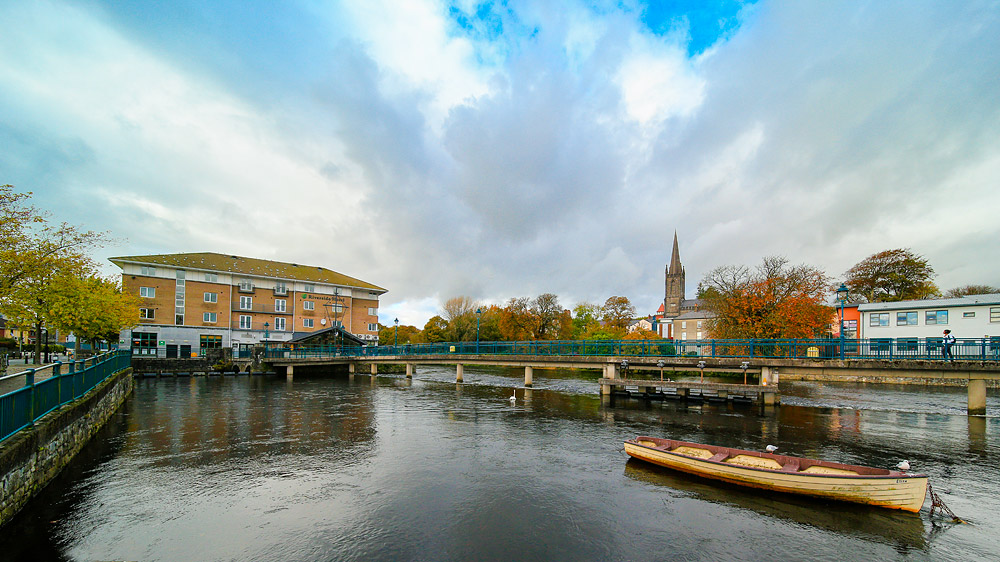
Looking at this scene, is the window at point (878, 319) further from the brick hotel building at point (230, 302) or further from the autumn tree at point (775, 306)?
the brick hotel building at point (230, 302)

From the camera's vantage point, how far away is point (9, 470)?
8.55 metres

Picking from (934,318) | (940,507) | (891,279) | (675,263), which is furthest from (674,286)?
(940,507)

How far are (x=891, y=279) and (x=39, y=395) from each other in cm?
8490

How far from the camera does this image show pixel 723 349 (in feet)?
140

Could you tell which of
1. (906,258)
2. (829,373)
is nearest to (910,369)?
(829,373)

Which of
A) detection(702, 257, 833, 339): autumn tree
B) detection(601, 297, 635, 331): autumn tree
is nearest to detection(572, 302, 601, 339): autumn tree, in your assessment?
detection(601, 297, 635, 331): autumn tree

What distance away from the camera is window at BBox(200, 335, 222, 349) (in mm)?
58812

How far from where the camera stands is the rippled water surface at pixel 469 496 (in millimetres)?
8586

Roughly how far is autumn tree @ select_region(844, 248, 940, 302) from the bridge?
1841 cm

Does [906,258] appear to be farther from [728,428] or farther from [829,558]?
[829,558]

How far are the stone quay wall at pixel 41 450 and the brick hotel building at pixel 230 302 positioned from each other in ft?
145

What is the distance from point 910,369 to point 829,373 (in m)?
3.07

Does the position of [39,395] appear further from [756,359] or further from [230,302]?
[230,302]

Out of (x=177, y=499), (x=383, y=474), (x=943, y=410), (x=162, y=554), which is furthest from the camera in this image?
(x=943, y=410)
